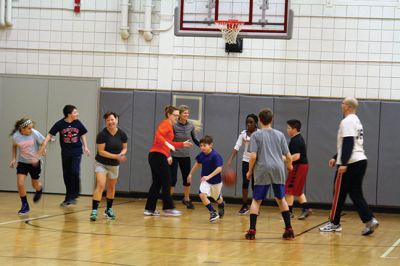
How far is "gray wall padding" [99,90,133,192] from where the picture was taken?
54.7 feet

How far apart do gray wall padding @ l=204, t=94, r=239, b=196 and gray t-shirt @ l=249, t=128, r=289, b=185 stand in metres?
5.83

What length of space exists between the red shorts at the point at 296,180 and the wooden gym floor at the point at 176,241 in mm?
543

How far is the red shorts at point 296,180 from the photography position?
13.3 metres

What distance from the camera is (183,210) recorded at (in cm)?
1456

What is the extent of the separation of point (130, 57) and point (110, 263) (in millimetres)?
9209

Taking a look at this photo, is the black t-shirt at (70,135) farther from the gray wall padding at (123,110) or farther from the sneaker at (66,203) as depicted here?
the gray wall padding at (123,110)

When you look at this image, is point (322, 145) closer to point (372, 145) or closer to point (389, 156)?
point (372, 145)

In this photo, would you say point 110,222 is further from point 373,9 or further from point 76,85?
point 373,9

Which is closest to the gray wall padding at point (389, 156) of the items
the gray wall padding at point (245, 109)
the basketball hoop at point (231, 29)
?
the gray wall padding at point (245, 109)

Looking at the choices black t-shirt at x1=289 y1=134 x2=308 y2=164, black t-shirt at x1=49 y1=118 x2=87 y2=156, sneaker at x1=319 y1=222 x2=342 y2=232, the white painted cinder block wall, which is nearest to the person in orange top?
black t-shirt at x1=289 y1=134 x2=308 y2=164

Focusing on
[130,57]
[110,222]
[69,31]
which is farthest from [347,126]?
[69,31]

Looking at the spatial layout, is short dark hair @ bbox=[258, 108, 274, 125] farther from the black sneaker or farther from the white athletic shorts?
the black sneaker

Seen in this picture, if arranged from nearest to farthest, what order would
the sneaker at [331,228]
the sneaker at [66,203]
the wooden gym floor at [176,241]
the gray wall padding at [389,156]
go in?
the wooden gym floor at [176,241]
the sneaker at [331,228]
the sneaker at [66,203]
the gray wall padding at [389,156]

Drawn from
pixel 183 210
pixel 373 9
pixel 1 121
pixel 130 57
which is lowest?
pixel 183 210
